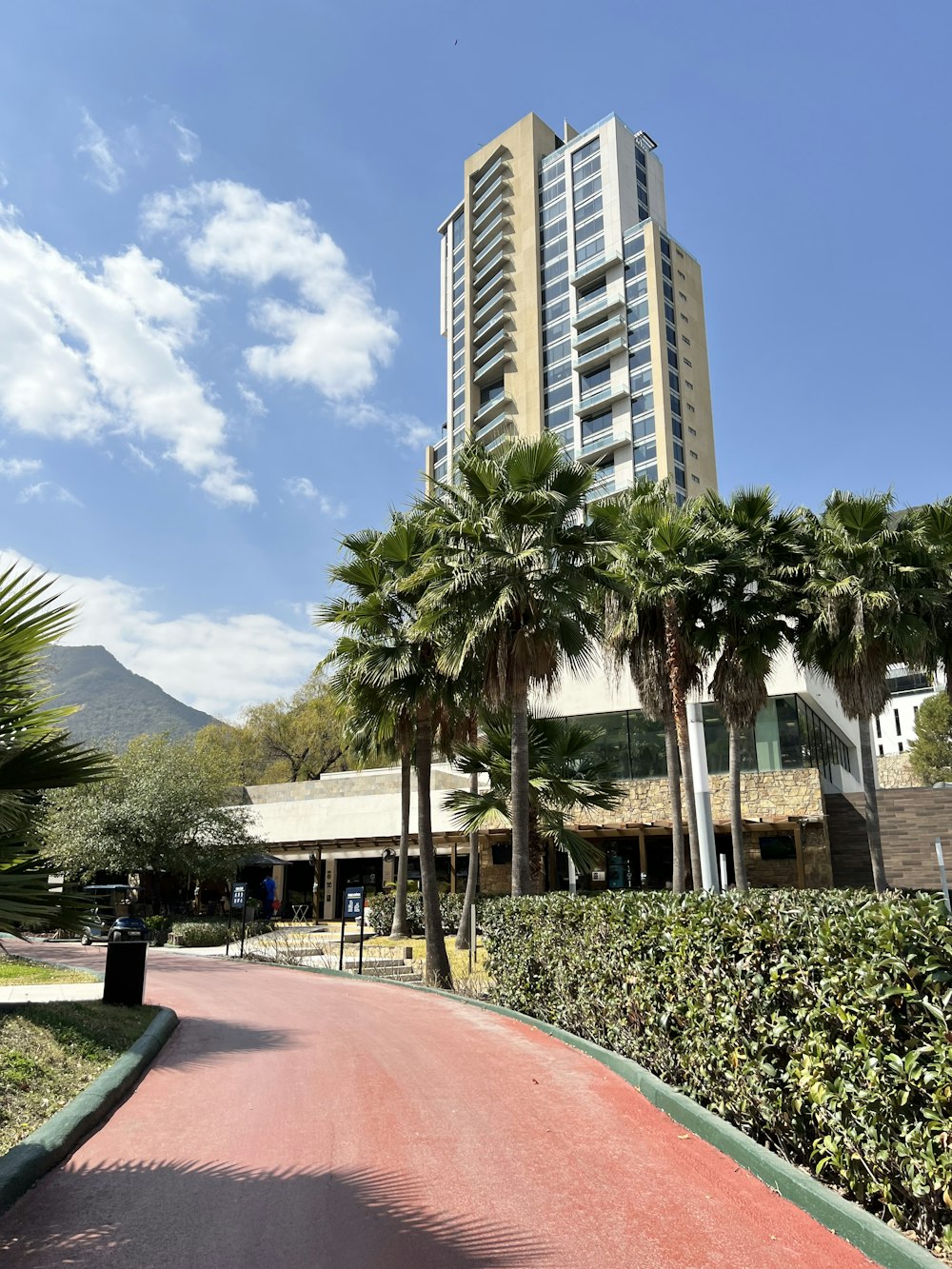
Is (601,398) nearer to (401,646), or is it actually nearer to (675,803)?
(675,803)

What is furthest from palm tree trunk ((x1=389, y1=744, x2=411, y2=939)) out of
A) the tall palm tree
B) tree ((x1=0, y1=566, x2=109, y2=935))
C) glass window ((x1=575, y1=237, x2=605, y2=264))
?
glass window ((x1=575, y1=237, x2=605, y2=264))

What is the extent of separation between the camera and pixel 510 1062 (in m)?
9.38

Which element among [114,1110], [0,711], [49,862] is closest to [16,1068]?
[114,1110]

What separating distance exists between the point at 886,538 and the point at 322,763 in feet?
142

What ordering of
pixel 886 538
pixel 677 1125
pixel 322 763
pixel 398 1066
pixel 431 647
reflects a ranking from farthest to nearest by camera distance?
pixel 322 763, pixel 886 538, pixel 431 647, pixel 398 1066, pixel 677 1125

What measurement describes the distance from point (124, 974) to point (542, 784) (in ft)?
34.6

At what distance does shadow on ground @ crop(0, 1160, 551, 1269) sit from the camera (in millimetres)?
4266

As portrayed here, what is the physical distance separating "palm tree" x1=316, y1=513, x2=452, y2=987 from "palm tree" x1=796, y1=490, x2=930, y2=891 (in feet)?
29.1

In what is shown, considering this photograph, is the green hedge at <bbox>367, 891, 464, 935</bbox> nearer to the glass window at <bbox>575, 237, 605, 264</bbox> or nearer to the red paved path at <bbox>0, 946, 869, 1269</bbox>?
the red paved path at <bbox>0, 946, 869, 1269</bbox>

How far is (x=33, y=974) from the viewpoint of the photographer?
1723 cm

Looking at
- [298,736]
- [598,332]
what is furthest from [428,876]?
[598,332]

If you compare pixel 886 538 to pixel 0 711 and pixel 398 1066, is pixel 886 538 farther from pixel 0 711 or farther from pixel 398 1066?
pixel 0 711

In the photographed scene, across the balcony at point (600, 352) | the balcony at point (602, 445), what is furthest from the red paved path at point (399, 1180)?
the balcony at point (600, 352)

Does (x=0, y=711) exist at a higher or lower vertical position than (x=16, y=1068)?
higher
